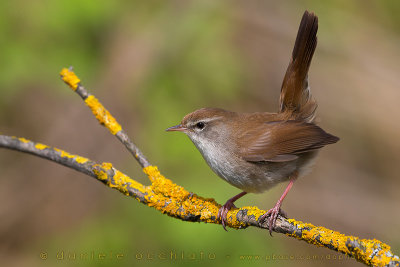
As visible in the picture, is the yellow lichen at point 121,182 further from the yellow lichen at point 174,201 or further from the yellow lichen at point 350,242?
the yellow lichen at point 350,242

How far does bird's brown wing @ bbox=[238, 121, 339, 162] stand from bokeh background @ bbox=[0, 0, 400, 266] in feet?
3.75

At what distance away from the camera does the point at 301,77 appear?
3.93 meters

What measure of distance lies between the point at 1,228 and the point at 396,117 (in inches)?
210

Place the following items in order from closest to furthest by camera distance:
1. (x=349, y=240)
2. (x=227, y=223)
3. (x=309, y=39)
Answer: (x=349, y=240)
(x=227, y=223)
(x=309, y=39)

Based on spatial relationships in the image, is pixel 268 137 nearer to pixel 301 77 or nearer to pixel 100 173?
pixel 301 77

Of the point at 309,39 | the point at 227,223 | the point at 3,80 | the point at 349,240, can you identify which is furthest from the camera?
the point at 3,80

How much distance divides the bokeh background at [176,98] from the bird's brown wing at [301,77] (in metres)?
1.17

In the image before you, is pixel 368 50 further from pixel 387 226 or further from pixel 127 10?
pixel 127 10

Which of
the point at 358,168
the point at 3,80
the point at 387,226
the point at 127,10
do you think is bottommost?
the point at 387,226

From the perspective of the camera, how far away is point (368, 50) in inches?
272

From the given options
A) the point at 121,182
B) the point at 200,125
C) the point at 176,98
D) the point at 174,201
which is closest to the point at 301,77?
the point at 200,125

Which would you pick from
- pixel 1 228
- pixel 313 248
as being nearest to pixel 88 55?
pixel 1 228

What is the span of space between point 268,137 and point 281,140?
0.11m

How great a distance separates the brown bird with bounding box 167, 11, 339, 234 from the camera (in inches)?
141
